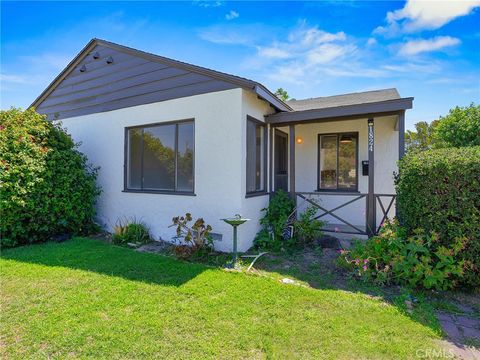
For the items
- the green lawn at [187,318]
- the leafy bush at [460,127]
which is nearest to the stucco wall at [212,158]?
the green lawn at [187,318]

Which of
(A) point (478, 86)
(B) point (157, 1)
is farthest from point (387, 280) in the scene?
(A) point (478, 86)

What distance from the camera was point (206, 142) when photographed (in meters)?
5.41

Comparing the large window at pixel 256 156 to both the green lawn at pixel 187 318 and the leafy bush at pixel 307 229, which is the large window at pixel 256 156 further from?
the green lawn at pixel 187 318

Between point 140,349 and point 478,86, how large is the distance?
11770 millimetres

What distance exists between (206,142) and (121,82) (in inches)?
125

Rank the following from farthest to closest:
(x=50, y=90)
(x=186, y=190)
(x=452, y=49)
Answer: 1. (x=50, y=90)
2. (x=452, y=49)
3. (x=186, y=190)

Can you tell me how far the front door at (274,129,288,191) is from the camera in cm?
704

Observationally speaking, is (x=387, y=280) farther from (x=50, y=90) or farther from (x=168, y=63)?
(x=50, y=90)

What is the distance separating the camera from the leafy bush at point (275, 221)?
18.1ft

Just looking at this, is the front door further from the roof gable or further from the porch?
the roof gable

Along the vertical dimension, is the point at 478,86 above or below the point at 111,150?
above

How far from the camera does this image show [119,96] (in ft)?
22.1

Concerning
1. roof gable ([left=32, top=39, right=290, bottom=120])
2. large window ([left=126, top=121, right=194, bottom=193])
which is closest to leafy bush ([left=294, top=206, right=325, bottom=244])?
large window ([left=126, top=121, right=194, bottom=193])

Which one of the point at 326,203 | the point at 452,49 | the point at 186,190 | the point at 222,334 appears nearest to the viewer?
the point at 222,334
